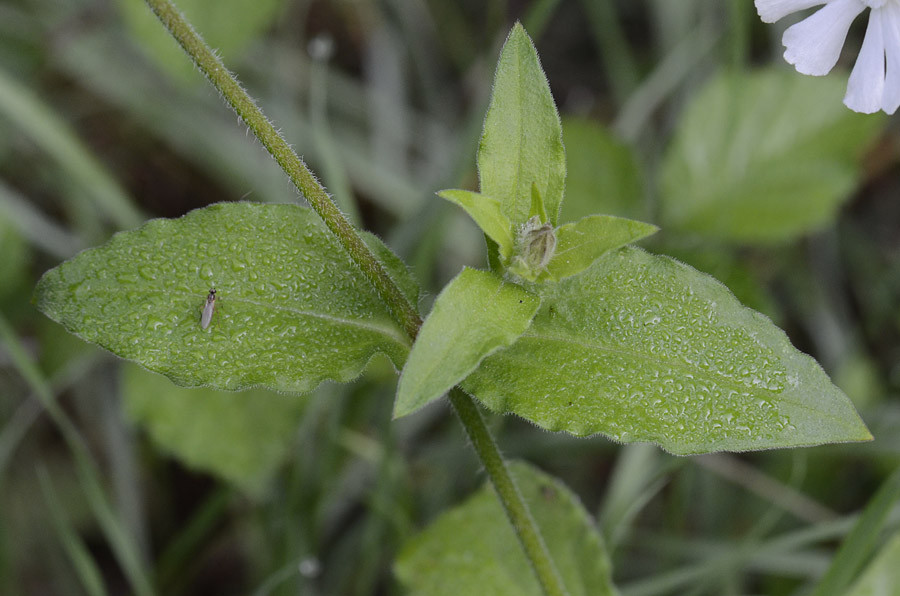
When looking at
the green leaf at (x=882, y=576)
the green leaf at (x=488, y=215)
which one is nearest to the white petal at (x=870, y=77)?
the green leaf at (x=488, y=215)

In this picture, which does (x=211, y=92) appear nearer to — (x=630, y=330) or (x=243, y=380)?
(x=243, y=380)

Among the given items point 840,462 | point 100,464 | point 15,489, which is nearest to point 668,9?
point 840,462

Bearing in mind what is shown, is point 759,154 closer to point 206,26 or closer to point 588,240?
point 588,240

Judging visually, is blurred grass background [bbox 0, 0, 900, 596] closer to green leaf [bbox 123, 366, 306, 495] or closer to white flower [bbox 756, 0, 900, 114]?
green leaf [bbox 123, 366, 306, 495]

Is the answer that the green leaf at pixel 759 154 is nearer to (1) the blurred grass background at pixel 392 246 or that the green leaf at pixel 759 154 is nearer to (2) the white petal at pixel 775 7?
(1) the blurred grass background at pixel 392 246

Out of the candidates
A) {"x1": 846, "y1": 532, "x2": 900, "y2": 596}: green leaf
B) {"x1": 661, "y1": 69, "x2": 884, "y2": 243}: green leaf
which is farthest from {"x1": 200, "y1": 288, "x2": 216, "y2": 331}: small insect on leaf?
{"x1": 661, "y1": 69, "x2": 884, "y2": 243}: green leaf

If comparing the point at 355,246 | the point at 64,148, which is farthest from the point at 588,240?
the point at 64,148
